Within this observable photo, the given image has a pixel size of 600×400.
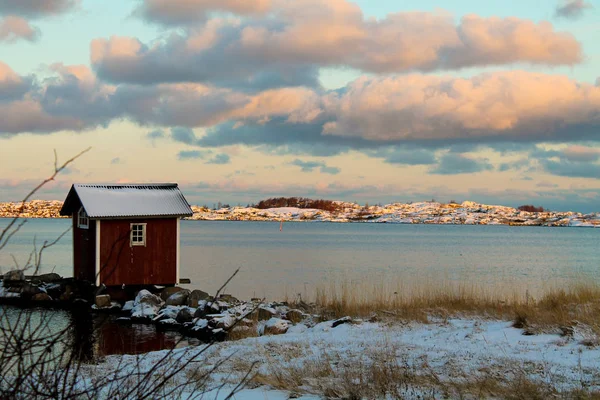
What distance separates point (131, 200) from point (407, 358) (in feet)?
58.7

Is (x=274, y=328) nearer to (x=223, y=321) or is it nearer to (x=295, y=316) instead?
(x=295, y=316)

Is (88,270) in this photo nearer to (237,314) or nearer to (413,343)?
(237,314)

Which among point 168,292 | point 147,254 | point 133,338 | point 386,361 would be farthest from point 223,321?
point 386,361

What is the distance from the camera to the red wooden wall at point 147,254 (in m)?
23.5

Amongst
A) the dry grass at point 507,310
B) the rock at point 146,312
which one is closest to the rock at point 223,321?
the dry grass at point 507,310

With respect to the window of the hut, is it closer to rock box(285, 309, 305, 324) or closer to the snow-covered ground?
rock box(285, 309, 305, 324)

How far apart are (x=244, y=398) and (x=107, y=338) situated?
11555 millimetres

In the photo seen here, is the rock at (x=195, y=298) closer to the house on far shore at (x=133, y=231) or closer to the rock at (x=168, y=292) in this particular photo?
the rock at (x=168, y=292)

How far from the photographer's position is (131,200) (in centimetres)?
2442

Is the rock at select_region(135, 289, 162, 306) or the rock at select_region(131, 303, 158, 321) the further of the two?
the rock at select_region(135, 289, 162, 306)

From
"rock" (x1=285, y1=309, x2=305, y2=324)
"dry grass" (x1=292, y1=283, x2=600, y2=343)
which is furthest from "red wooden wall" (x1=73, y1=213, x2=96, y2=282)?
"dry grass" (x1=292, y1=283, x2=600, y2=343)

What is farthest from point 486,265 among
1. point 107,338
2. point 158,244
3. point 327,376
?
point 327,376

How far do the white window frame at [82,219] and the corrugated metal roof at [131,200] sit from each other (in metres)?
0.62

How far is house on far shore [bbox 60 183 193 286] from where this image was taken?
2345 cm
